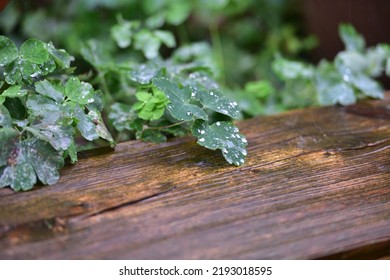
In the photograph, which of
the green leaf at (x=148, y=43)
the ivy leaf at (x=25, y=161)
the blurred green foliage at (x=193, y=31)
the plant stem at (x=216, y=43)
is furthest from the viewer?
the plant stem at (x=216, y=43)

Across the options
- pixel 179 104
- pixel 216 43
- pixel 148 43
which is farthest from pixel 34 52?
pixel 216 43

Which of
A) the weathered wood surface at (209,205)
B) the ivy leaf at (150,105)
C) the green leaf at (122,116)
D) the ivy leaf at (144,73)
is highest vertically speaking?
the ivy leaf at (144,73)

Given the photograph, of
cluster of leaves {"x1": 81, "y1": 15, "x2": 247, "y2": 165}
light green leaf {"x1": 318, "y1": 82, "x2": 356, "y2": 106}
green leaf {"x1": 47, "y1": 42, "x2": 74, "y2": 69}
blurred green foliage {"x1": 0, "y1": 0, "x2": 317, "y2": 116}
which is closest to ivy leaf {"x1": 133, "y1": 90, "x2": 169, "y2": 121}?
cluster of leaves {"x1": 81, "y1": 15, "x2": 247, "y2": 165}

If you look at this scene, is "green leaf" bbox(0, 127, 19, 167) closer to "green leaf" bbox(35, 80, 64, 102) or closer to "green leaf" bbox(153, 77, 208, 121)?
"green leaf" bbox(35, 80, 64, 102)

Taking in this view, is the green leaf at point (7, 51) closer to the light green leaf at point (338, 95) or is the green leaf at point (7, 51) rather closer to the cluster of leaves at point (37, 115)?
the cluster of leaves at point (37, 115)

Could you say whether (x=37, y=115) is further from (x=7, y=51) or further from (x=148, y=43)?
Result: (x=148, y=43)

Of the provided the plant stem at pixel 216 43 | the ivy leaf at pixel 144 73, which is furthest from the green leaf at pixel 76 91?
the plant stem at pixel 216 43
